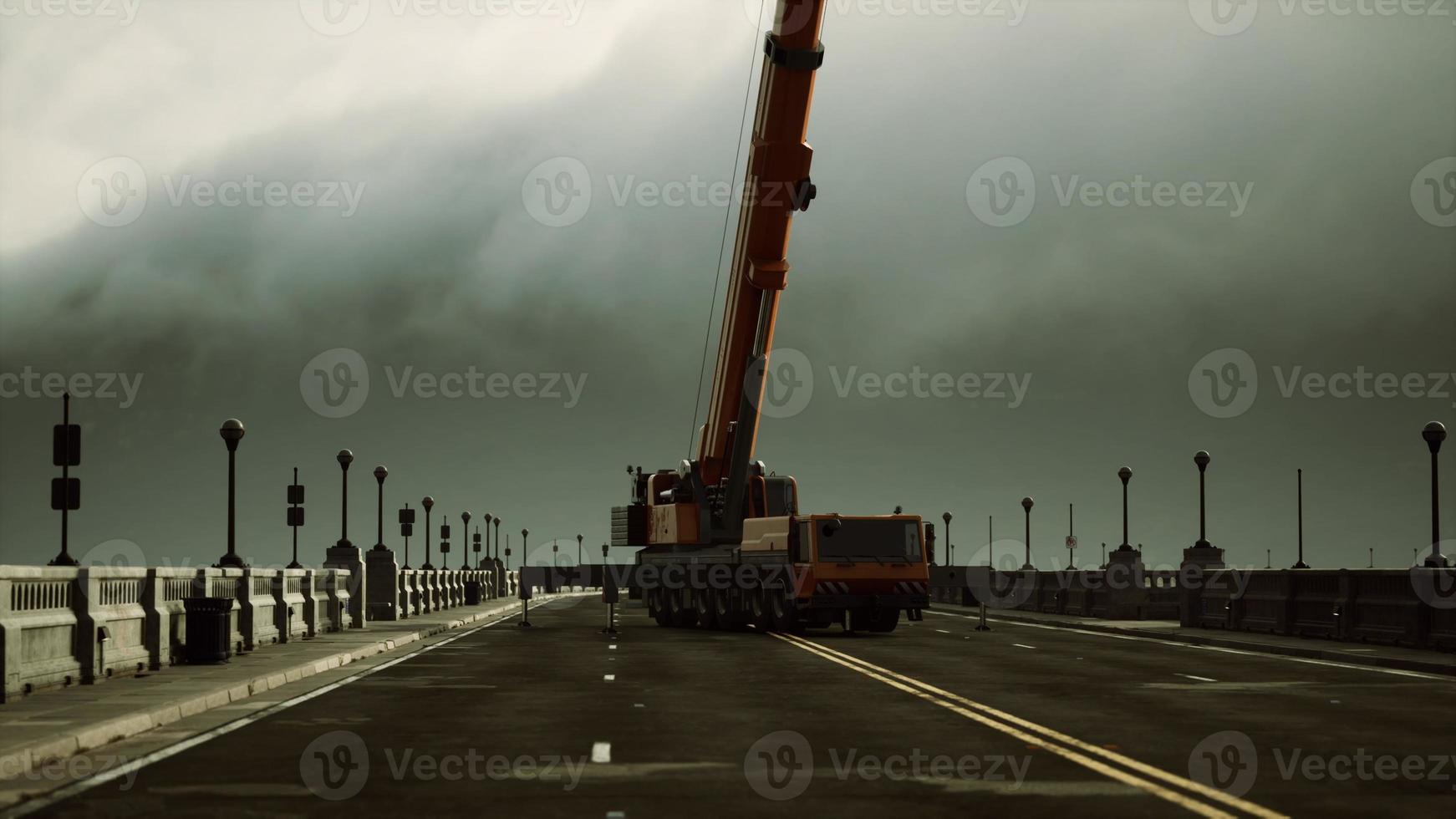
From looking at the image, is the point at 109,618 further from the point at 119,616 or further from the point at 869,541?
the point at 869,541

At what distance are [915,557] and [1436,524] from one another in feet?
37.8

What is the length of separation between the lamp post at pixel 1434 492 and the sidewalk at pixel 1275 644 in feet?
7.46

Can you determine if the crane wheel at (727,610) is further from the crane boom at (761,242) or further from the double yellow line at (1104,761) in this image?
the double yellow line at (1104,761)

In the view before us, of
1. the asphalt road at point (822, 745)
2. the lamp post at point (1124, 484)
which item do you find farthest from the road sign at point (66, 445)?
the lamp post at point (1124, 484)

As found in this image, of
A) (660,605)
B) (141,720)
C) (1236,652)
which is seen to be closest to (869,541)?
(660,605)

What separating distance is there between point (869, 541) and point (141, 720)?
79.8ft

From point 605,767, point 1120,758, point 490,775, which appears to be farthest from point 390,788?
point 1120,758

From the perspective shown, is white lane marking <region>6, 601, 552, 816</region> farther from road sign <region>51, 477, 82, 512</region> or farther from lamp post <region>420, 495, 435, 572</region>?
lamp post <region>420, 495, 435, 572</region>

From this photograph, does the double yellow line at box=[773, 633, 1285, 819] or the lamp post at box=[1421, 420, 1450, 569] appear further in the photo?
the lamp post at box=[1421, 420, 1450, 569]

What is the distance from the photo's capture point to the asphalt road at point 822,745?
11555mm

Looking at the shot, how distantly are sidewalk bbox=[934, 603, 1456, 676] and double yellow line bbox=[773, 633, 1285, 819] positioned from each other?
30.7 feet


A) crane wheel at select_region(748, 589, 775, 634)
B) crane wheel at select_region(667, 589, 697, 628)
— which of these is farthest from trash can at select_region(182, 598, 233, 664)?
crane wheel at select_region(667, 589, 697, 628)

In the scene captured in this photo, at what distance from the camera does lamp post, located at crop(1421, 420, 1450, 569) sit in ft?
107

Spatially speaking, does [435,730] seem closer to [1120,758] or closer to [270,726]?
[270,726]
